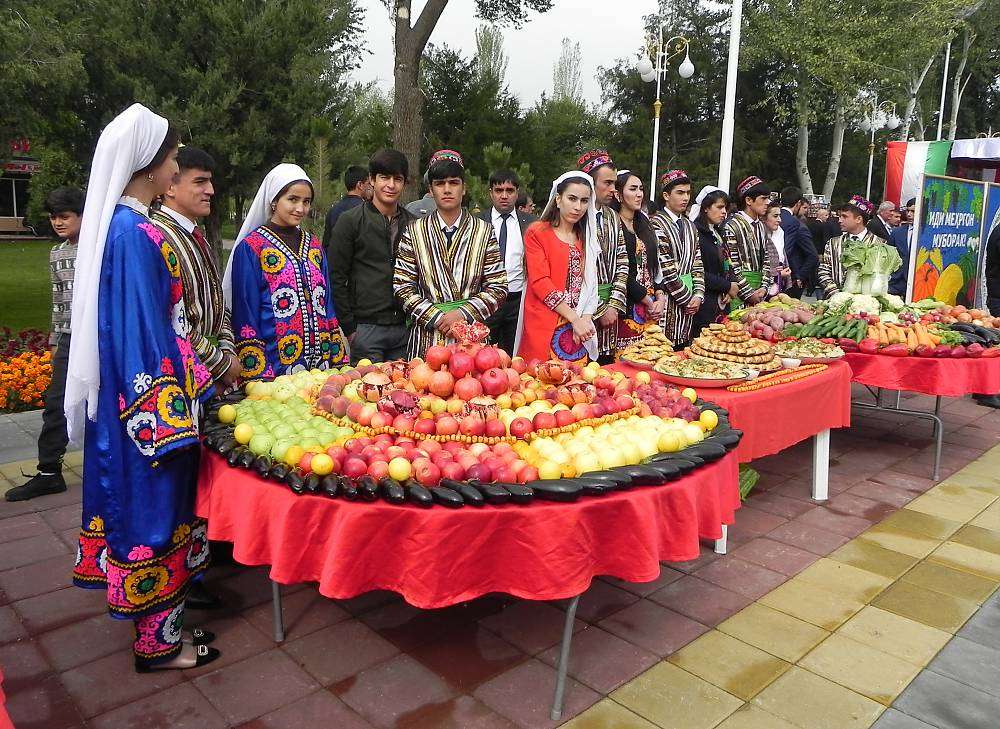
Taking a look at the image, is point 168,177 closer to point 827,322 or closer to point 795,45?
point 827,322

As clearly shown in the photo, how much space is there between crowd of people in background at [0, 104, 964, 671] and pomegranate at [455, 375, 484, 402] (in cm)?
70

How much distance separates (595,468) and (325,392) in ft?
3.93

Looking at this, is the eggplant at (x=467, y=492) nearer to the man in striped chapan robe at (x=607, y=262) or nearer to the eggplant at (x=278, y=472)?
the eggplant at (x=278, y=472)

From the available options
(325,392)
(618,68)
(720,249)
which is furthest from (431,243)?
(618,68)

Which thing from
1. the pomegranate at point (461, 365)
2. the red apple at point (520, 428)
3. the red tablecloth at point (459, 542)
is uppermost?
the pomegranate at point (461, 365)

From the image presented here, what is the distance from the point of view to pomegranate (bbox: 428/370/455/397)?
9.41 feet

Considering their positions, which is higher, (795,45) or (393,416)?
(795,45)

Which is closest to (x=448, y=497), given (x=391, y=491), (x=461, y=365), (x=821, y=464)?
(x=391, y=491)

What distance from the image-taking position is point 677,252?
551cm

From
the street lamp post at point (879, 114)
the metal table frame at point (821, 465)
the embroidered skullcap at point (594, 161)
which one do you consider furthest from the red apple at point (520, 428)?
the street lamp post at point (879, 114)

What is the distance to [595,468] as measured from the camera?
97.0 inches

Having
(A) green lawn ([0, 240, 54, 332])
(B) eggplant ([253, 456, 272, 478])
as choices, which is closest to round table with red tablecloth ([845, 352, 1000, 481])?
(B) eggplant ([253, 456, 272, 478])

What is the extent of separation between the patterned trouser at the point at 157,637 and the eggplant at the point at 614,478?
1.64m

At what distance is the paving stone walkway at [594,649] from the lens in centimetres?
249
